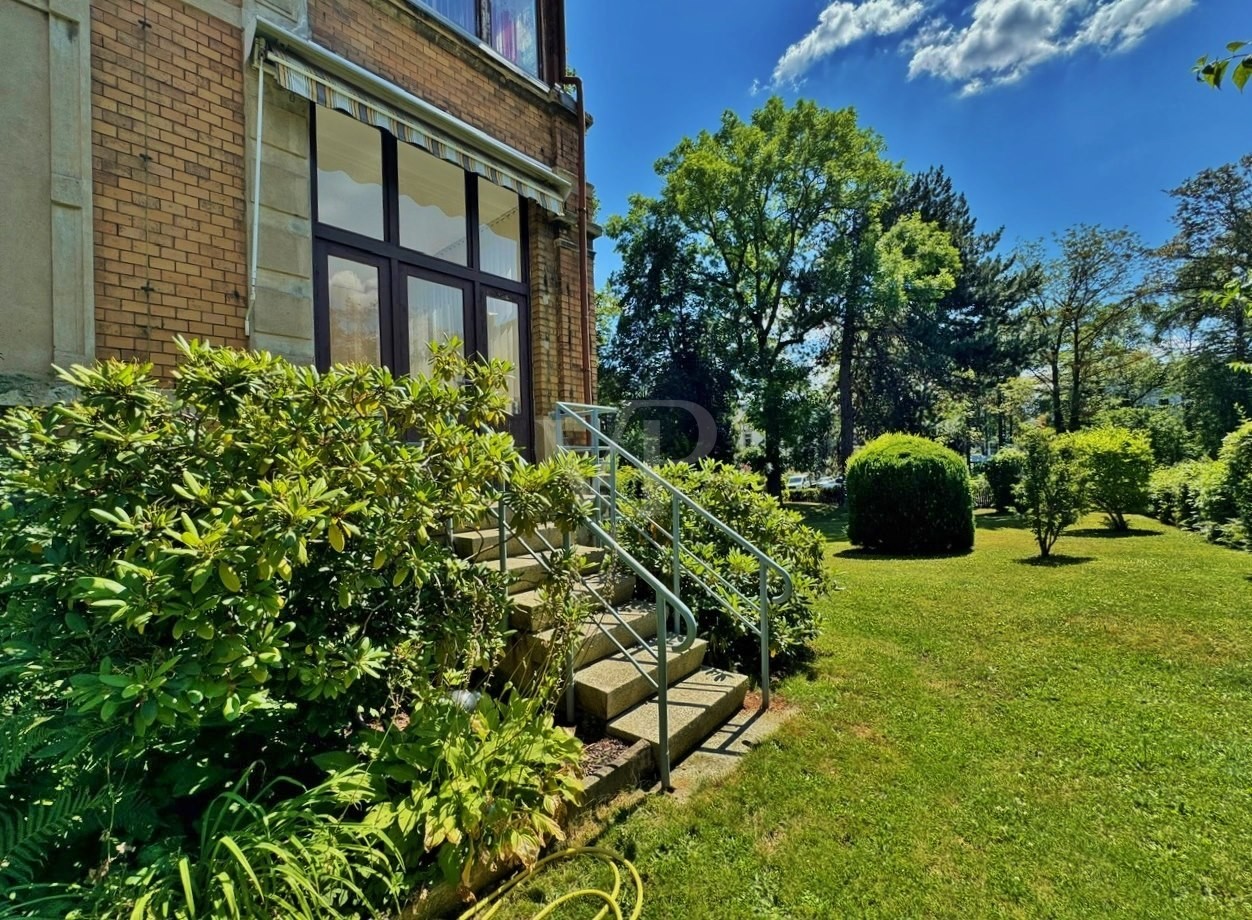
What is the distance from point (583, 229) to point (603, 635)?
15.4 feet

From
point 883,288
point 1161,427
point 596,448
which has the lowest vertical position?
point 596,448

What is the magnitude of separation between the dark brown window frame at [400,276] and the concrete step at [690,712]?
6.02 ft

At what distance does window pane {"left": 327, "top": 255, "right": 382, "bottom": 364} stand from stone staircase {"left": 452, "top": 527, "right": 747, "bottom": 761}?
1848mm

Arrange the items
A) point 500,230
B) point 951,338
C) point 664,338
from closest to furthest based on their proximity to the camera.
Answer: point 500,230, point 664,338, point 951,338

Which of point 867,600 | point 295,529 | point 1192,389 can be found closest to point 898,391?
point 1192,389

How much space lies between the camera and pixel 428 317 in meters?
5.17

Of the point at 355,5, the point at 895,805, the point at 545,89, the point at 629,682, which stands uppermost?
the point at 545,89

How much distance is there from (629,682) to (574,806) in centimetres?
82

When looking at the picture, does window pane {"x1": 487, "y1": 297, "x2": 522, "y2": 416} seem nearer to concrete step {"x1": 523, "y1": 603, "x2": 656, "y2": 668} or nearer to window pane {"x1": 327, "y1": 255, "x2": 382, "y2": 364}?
window pane {"x1": 327, "y1": 255, "x2": 382, "y2": 364}

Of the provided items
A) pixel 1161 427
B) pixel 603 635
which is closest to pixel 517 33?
pixel 603 635

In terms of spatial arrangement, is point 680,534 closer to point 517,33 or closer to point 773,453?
point 517,33

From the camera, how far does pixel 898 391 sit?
82.4ft

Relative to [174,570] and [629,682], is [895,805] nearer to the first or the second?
[629,682]

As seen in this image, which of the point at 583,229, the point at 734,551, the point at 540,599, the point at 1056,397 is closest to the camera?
the point at 540,599
